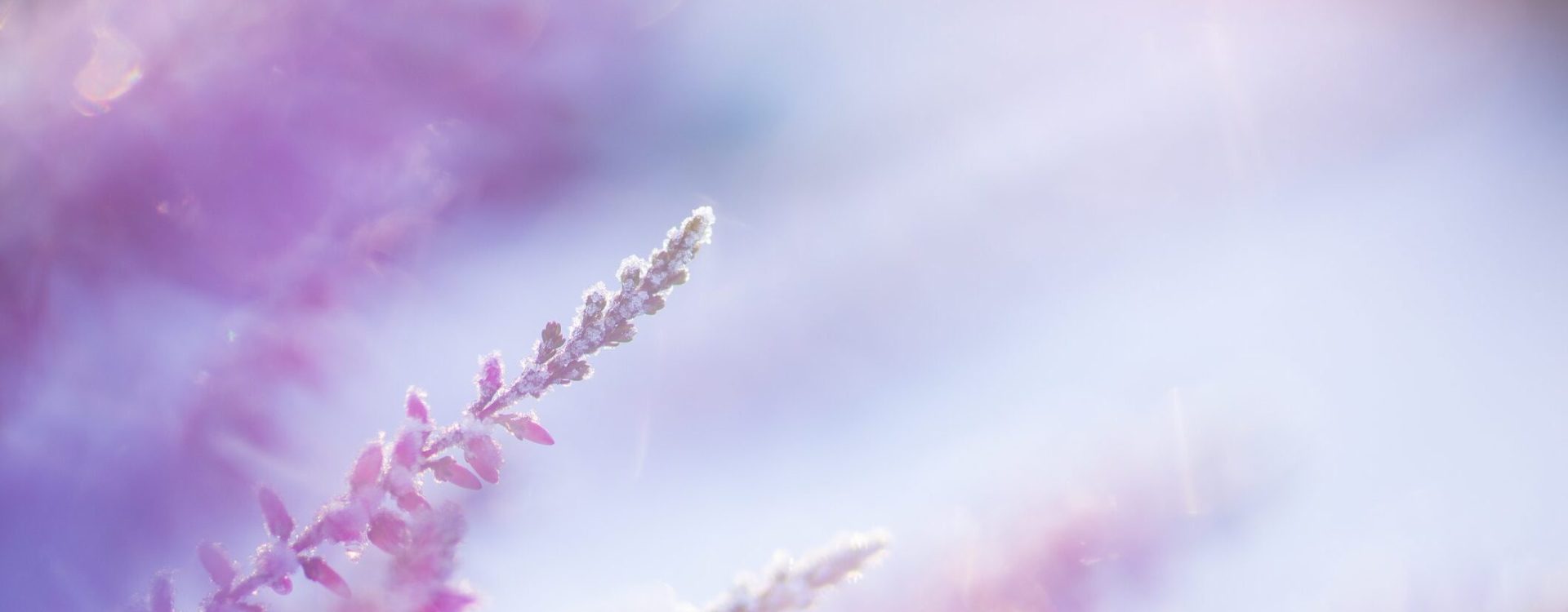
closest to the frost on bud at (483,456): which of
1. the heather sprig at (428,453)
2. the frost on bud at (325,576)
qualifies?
the heather sprig at (428,453)

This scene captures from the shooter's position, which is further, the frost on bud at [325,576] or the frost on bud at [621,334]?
the frost on bud at [621,334]

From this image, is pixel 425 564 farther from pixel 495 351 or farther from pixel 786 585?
pixel 786 585

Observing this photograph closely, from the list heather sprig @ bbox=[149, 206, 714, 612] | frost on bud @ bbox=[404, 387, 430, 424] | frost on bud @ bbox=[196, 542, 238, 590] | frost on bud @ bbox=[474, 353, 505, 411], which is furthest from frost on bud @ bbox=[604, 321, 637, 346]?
frost on bud @ bbox=[196, 542, 238, 590]

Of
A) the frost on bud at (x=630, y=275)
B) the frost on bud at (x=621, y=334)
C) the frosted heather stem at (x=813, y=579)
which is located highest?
the frost on bud at (x=630, y=275)

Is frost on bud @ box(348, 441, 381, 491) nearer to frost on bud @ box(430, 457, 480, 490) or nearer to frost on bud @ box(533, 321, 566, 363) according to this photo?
frost on bud @ box(430, 457, 480, 490)

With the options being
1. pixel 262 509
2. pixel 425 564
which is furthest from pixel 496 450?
pixel 262 509

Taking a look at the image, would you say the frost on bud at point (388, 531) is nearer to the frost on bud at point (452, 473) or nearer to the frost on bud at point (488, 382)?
the frost on bud at point (452, 473)

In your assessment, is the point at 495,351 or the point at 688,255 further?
the point at 495,351

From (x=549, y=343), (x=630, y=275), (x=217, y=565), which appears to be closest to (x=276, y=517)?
(x=217, y=565)
